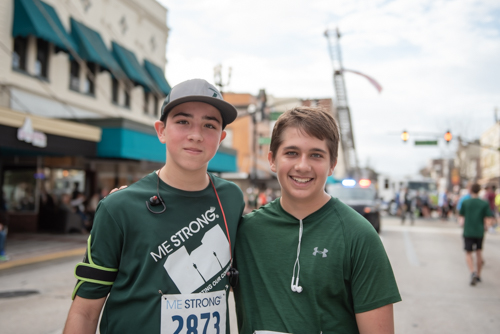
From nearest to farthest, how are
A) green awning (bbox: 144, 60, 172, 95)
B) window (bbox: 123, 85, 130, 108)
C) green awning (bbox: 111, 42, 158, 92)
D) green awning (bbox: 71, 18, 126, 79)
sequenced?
1. green awning (bbox: 71, 18, 126, 79)
2. green awning (bbox: 111, 42, 158, 92)
3. window (bbox: 123, 85, 130, 108)
4. green awning (bbox: 144, 60, 172, 95)

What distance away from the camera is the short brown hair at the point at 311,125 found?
2217 millimetres

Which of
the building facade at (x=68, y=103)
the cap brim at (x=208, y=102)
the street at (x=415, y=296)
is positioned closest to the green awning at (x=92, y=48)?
the building facade at (x=68, y=103)

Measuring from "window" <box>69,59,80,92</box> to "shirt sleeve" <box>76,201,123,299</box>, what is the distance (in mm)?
16856

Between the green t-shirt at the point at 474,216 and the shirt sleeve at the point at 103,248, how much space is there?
8.26 meters

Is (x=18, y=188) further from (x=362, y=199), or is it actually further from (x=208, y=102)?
(x=208, y=102)

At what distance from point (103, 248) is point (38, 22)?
14.5m

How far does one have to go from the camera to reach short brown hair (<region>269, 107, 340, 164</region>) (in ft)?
7.27

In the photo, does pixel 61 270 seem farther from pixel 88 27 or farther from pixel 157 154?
pixel 88 27

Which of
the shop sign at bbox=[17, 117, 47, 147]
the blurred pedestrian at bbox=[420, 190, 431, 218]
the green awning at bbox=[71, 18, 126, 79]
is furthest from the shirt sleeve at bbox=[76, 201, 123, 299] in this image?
the blurred pedestrian at bbox=[420, 190, 431, 218]

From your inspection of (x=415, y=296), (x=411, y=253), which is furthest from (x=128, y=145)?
(x=415, y=296)

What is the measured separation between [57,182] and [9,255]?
6761 mm

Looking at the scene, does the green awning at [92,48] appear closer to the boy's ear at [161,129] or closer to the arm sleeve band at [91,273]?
the boy's ear at [161,129]

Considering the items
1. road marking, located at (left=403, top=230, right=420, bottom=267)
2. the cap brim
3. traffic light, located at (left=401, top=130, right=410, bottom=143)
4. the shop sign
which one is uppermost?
traffic light, located at (left=401, top=130, right=410, bottom=143)

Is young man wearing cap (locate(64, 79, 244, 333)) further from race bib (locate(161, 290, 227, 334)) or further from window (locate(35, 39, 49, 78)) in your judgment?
window (locate(35, 39, 49, 78))
